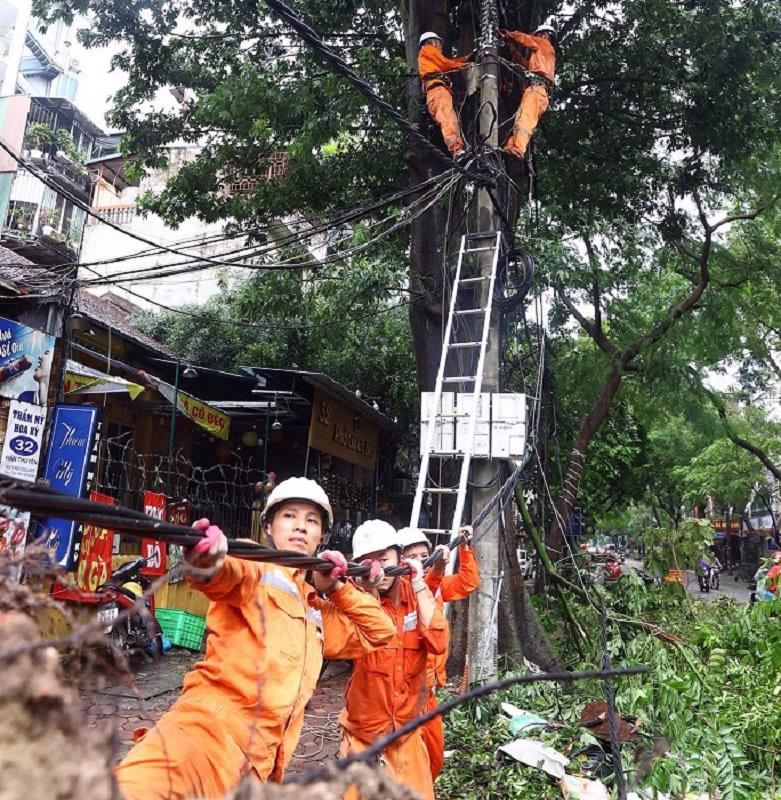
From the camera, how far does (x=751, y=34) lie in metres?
7.23

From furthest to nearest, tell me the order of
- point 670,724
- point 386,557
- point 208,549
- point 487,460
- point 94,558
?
point 94,558 < point 487,460 < point 670,724 < point 386,557 < point 208,549

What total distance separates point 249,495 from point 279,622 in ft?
28.3

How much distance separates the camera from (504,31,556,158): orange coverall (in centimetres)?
627

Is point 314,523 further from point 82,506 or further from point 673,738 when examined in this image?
point 673,738

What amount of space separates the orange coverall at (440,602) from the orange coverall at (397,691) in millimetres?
140

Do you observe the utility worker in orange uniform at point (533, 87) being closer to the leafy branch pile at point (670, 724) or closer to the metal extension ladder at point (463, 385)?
the metal extension ladder at point (463, 385)

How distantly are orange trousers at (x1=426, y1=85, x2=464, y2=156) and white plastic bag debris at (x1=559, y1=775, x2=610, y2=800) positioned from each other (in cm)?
494

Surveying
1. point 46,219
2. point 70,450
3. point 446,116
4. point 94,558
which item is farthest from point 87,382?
point 46,219

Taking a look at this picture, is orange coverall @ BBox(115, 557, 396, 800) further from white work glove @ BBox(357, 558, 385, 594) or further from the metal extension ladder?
the metal extension ladder

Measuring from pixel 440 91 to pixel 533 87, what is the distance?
834mm

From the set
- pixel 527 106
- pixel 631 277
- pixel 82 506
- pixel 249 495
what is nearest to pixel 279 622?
pixel 82 506

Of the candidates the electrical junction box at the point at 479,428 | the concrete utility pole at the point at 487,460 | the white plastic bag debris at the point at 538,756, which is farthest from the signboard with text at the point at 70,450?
the white plastic bag debris at the point at 538,756

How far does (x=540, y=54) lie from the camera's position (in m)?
6.50

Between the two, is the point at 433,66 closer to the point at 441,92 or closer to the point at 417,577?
the point at 441,92
